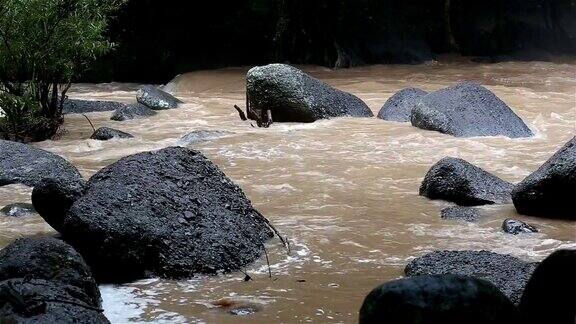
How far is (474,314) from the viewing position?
10.3 ft

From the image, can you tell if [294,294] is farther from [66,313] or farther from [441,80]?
[441,80]

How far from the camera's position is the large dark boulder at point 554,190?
248 inches

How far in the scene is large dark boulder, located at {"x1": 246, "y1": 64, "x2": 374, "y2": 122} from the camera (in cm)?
1152

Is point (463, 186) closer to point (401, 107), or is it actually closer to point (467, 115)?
point (467, 115)

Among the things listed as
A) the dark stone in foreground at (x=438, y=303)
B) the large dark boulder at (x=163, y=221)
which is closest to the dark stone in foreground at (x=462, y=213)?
the large dark boulder at (x=163, y=221)

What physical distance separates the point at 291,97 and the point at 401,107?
149cm

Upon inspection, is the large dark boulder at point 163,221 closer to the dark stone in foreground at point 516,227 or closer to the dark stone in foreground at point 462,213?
the dark stone in foreground at point 462,213

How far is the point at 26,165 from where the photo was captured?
7816 millimetres

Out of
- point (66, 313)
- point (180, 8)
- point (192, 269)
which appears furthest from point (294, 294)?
point (180, 8)

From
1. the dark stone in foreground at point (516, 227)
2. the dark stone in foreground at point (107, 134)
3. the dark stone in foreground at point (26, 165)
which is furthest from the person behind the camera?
the dark stone in foreground at point (107, 134)

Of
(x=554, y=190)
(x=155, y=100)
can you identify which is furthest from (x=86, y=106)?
(x=554, y=190)

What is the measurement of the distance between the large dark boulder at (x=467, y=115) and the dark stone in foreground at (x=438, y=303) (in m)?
7.09

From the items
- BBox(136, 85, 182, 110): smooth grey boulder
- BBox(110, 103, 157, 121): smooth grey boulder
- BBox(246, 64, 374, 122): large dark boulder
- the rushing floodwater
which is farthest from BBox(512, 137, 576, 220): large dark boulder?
BBox(136, 85, 182, 110): smooth grey boulder

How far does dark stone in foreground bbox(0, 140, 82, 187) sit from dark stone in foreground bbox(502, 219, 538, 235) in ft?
11.7
